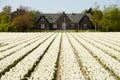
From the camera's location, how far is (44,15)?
12162cm

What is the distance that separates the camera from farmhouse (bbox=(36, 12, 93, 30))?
119500 mm

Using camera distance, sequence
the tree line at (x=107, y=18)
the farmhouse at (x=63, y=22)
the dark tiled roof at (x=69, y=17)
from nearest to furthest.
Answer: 1. the tree line at (x=107, y=18)
2. the farmhouse at (x=63, y=22)
3. the dark tiled roof at (x=69, y=17)

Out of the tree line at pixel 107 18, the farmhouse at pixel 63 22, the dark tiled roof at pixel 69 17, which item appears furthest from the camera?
the dark tiled roof at pixel 69 17

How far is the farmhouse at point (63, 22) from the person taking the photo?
120 m

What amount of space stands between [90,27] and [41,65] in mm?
105277

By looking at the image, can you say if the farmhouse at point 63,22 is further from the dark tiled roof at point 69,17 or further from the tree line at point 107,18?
the tree line at point 107,18

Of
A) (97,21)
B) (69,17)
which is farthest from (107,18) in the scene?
(69,17)

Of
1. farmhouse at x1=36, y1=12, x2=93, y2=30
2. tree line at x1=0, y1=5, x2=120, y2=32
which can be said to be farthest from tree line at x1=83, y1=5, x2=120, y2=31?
farmhouse at x1=36, y1=12, x2=93, y2=30

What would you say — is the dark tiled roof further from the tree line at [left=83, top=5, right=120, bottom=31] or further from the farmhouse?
the tree line at [left=83, top=5, right=120, bottom=31]

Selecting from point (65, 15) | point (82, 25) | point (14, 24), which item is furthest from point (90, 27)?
point (14, 24)

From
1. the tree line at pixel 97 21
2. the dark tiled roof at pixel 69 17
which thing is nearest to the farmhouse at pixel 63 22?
the dark tiled roof at pixel 69 17

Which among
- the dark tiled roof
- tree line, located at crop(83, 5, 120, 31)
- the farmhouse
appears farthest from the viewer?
the dark tiled roof

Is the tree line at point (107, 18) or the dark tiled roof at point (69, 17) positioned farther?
the dark tiled roof at point (69, 17)

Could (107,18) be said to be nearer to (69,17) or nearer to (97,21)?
(97,21)
